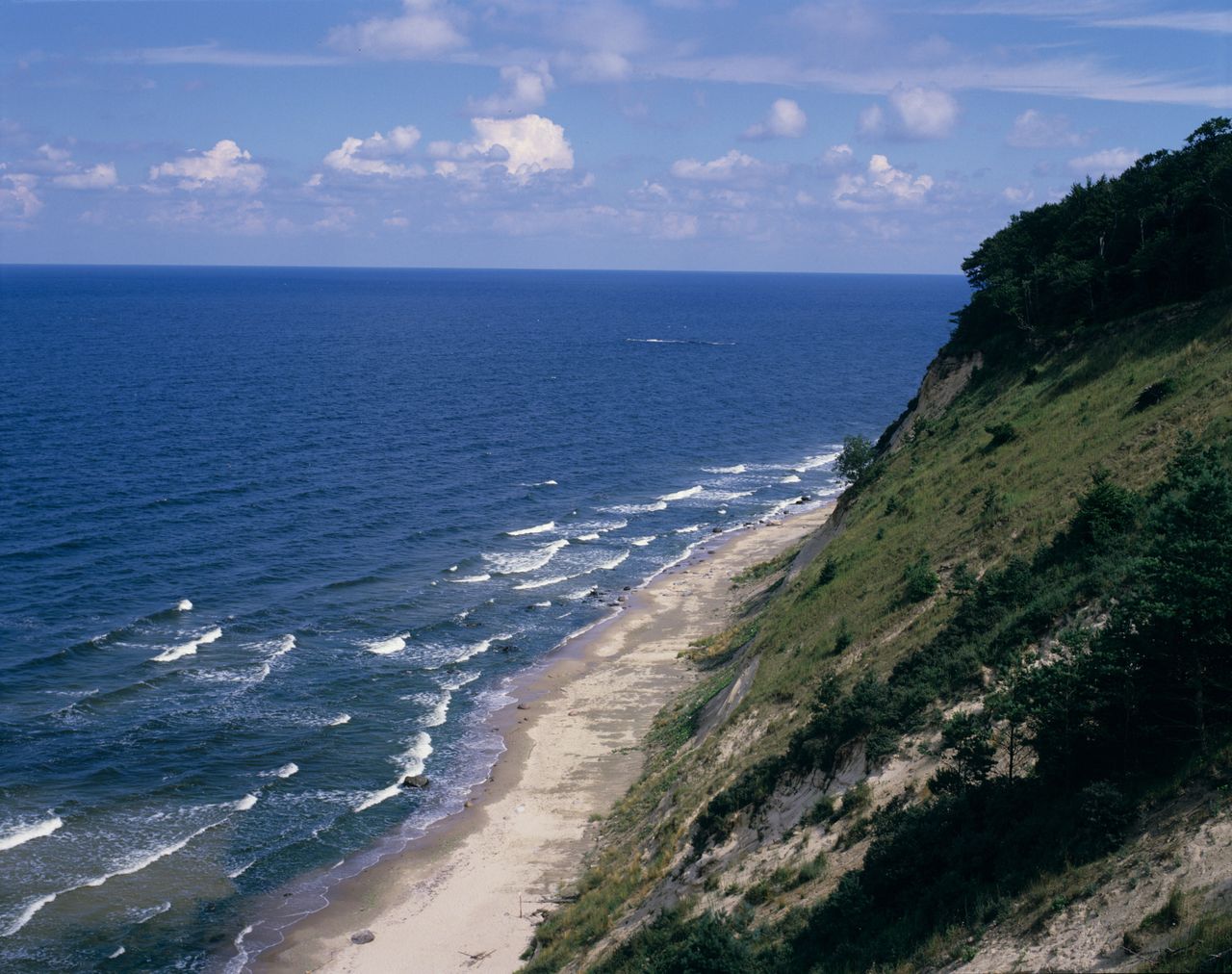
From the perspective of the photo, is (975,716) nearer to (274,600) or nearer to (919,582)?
(919,582)

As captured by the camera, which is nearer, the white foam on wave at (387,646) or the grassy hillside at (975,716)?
the grassy hillside at (975,716)

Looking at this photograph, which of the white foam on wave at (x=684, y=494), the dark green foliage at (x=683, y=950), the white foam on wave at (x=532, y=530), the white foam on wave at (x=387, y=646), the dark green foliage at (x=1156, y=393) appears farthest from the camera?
the white foam on wave at (x=684, y=494)

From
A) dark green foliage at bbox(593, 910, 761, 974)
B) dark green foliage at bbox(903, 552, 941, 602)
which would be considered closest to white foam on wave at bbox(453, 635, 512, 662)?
dark green foliage at bbox(903, 552, 941, 602)

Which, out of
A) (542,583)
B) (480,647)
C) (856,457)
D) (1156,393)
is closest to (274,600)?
(480,647)

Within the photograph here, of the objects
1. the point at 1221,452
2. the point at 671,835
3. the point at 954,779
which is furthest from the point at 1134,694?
the point at 671,835

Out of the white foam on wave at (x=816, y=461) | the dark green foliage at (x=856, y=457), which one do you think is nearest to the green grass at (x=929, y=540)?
the dark green foliage at (x=856, y=457)

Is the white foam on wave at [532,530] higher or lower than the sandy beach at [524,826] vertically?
higher

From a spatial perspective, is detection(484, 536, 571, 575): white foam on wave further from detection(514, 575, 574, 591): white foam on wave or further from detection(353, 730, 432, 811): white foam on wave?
detection(353, 730, 432, 811): white foam on wave

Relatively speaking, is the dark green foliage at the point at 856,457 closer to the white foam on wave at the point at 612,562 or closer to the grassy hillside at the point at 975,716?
the white foam on wave at the point at 612,562

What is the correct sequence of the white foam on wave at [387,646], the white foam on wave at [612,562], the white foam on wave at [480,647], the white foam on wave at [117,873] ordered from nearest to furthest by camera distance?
the white foam on wave at [117,873]
the white foam on wave at [387,646]
the white foam on wave at [480,647]
the white foam on wave at [612,562]
